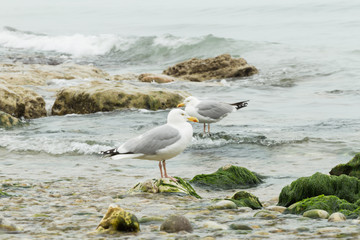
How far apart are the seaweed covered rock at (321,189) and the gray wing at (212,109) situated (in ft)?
17.4

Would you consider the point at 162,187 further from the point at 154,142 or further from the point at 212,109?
the point at 212,109

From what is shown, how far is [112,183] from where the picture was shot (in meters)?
7.54

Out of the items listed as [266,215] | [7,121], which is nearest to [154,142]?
[266,215]

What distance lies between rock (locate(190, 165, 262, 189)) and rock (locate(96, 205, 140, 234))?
2.92 meters

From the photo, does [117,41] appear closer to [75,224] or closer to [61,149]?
[61,149]

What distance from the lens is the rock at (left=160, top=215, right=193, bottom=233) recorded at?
4.54 meters

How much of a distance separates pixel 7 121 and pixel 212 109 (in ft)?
14.3

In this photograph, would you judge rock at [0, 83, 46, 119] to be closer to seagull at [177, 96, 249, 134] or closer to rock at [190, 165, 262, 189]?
seagull at [177, 96, 249, 134]

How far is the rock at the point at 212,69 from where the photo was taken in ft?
70.1

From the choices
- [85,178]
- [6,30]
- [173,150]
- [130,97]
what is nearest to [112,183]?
[85,178]

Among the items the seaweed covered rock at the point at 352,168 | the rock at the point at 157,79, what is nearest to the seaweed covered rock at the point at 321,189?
the seaweed covered rock at the point at 352,168

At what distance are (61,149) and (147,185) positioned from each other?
409 cm

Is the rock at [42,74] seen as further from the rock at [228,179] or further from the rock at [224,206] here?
the rock at [224,206]

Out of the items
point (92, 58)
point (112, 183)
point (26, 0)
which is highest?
point (26, 0)
